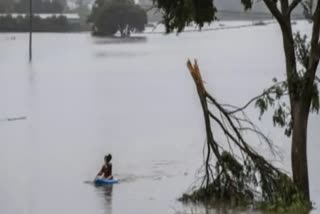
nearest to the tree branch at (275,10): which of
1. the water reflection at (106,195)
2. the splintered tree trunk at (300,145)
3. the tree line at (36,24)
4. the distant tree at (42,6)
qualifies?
the splintered tree trunk at (300,145)

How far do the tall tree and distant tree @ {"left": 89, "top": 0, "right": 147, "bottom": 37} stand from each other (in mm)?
75991

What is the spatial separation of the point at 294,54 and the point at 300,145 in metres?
1.15

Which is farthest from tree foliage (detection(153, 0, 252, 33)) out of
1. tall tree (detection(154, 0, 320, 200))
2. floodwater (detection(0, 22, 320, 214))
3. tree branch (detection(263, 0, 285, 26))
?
floodwater (detection(0, 22, 320, 214))

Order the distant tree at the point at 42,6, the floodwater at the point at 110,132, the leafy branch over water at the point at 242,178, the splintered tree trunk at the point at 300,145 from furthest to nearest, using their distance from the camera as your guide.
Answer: the distant tree at the point at 42,6 → the floodwater at the point at 110,132 → the leafy branch over water at the point at 242,178 → the splintered tree trunk at the point at 300,145

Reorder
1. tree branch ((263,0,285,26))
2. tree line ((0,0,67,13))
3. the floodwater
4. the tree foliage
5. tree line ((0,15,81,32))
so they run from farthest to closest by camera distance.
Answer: tree line ((0,0,67,13)) < tree line ((0,15,81,32)) < the floodwater < tree branch ((263,0,285,26)) < the tree foliage

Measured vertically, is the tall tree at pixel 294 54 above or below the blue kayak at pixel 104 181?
above

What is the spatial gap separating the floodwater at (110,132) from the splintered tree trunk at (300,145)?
135 cm

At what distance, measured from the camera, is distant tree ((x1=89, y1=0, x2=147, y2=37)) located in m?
92.8

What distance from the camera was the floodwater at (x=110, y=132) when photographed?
663 inches

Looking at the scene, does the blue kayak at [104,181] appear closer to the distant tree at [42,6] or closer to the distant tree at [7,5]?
the distant tree at [7,5]

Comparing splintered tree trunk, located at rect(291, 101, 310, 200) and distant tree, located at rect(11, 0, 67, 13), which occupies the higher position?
splintered tree trunk, located at rect(291, 101, 310, 200)

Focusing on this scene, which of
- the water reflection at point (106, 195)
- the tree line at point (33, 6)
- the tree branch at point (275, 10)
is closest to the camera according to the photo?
the tree branch at point (275, 10)

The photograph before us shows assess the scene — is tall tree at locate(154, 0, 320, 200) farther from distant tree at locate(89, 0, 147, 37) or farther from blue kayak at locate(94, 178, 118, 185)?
distant tree at locate(89, 0, 147, 37)

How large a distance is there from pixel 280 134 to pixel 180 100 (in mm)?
17375
